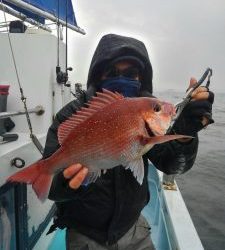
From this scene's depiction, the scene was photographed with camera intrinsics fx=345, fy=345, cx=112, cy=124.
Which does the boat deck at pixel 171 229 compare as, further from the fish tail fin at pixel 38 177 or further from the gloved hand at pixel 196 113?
the fish tail fin at pixel 38 177

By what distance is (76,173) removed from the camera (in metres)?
1.86

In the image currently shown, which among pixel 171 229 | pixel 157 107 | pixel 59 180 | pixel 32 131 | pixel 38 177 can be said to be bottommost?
pixel 171 229

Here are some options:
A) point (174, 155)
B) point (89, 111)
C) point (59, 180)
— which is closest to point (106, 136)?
point (89, 111)

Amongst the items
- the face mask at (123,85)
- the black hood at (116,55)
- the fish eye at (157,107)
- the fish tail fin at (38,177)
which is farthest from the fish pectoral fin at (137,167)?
the black hood at (116,55)

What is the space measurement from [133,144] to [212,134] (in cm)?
2402

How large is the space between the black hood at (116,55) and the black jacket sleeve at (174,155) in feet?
1.52

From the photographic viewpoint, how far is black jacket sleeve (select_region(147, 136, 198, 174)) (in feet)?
7.97

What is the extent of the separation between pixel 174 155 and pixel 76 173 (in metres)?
0.90

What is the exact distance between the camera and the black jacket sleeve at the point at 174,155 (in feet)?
7.97

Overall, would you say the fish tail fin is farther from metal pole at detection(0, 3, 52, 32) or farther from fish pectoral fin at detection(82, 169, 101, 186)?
metal pole at detection(0, 3, 52, 32)

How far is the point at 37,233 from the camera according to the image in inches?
157

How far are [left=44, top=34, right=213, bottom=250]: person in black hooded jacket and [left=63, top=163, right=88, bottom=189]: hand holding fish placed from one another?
1.13 feet

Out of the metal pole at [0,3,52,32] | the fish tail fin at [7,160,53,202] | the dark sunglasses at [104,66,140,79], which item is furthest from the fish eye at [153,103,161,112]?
the metal pole at [0,3,52,32]

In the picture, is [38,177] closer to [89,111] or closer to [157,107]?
[89,111]
